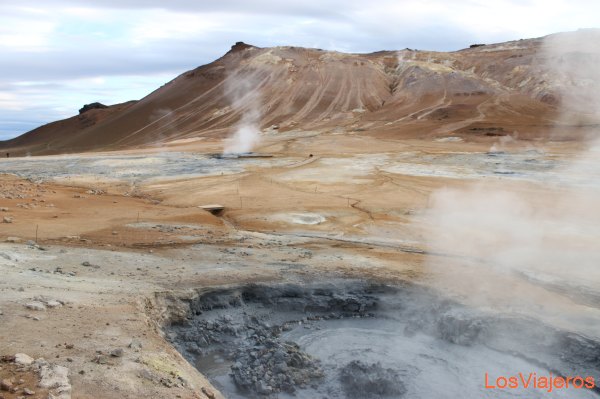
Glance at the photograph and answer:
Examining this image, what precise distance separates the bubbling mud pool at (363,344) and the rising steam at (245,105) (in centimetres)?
3098

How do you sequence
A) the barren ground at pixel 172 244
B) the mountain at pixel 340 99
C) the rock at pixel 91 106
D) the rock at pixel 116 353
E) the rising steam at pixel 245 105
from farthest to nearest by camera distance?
the rock at pixel 91 106
the mountain at pixel 340 99
the rising steam at pixel 245 105
the barren ground at pixel 172 244
the rock at pixel 116 353

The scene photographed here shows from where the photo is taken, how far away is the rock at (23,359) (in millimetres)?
5570

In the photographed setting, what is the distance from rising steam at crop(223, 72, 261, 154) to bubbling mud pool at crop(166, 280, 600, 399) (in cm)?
3098

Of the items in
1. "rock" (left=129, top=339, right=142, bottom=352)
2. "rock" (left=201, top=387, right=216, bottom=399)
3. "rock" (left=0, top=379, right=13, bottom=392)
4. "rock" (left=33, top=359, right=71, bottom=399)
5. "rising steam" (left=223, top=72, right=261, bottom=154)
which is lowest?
"rock" (left=201, top=387, right=216, bottom=399)

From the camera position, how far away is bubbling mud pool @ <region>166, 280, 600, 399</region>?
22.4 ft

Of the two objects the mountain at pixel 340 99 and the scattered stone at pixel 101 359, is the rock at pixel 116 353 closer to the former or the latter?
the scattered stone at pixel 101 359

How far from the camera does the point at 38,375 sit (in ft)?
17.7

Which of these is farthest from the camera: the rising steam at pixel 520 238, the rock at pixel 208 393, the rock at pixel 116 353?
the rising steam at pixel 520 238

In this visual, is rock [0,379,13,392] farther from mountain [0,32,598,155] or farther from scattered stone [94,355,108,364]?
mountain [0,32,598,155]

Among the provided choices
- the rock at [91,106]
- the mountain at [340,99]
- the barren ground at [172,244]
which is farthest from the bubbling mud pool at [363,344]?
the rock at [91,106]

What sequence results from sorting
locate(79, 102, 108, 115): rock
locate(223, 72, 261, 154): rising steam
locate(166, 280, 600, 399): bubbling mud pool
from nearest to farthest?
locate(166, 280, 600, 399): bubbling mud pool → locate(223, 72, 261, 154): rising steam → locate(79, 102, 108, 115): rock

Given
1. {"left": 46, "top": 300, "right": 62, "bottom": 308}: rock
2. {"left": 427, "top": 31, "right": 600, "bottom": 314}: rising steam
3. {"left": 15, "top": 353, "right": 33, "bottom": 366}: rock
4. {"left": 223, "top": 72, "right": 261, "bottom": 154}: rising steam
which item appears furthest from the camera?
{"left": 223, "top": 72, "right": 261, "bottom": 154}: rising steam

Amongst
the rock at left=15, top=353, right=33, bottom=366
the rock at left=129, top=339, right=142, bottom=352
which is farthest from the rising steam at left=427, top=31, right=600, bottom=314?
the rock at left=15, top=353, right=33, bottom=366

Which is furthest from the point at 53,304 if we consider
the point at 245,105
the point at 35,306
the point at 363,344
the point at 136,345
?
the point at 245,105
